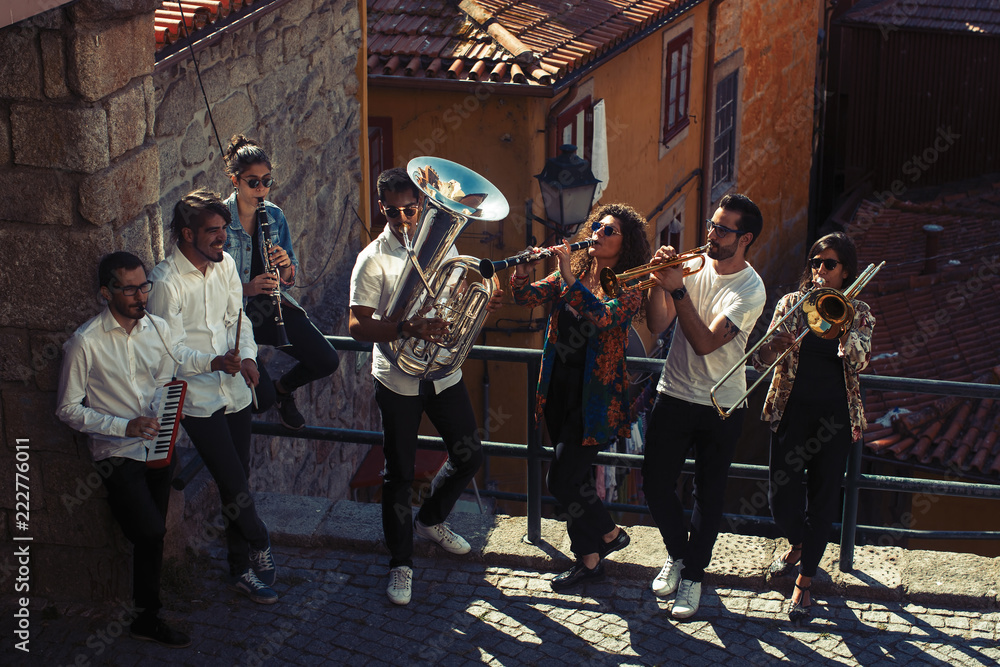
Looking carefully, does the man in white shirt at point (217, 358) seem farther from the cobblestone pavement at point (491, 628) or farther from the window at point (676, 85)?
the window at point (676, 85)

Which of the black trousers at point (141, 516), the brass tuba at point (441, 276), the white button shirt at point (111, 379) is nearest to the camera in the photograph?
the white button shirt at point (111, 379)

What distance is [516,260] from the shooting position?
4246 millimetres

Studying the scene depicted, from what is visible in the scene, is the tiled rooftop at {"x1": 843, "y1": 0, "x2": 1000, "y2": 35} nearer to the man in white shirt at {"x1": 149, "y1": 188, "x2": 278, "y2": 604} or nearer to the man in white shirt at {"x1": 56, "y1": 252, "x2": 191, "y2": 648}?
the man in white shirt at {"x1": 149, "y1": 188, "x2": 278, "y2": 604}

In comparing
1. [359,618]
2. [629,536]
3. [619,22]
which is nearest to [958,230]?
[619,22]

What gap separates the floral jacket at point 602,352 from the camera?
4.42 m

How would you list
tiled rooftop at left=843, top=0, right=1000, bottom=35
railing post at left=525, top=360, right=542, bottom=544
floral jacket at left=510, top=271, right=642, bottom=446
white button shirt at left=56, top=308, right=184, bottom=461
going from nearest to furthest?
white button shirt at left=56, top=308, right=184, bottom=461 < floral jacket at left=510, top=271, right=642, bottom=446 < railing post at left=525, top=360, right=542, bottom=544 < tiled rooftop at left=843, top=0, right=1000, bottom=35

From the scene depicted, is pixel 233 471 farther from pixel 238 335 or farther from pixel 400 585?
pixel 400 585

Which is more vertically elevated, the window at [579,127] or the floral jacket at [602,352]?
the floral jacket at [602,352]

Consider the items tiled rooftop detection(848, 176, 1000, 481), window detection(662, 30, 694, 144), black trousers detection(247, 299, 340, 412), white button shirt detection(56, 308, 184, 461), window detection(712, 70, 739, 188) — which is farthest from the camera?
window detection(712, 70, 739, 188)

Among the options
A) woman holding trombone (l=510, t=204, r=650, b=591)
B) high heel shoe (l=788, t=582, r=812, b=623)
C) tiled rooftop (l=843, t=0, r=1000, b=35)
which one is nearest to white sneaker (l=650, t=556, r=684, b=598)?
woman holding trombone (l=510, t=204, r=650, b=591)

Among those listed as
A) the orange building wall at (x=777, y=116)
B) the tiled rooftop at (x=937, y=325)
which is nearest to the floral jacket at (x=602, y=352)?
the tiled rooftop at (x=937, y=325)

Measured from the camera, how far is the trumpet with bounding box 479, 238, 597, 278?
4.09 m

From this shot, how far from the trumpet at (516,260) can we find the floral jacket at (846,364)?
83cm

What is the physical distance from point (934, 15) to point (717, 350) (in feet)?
64.6
